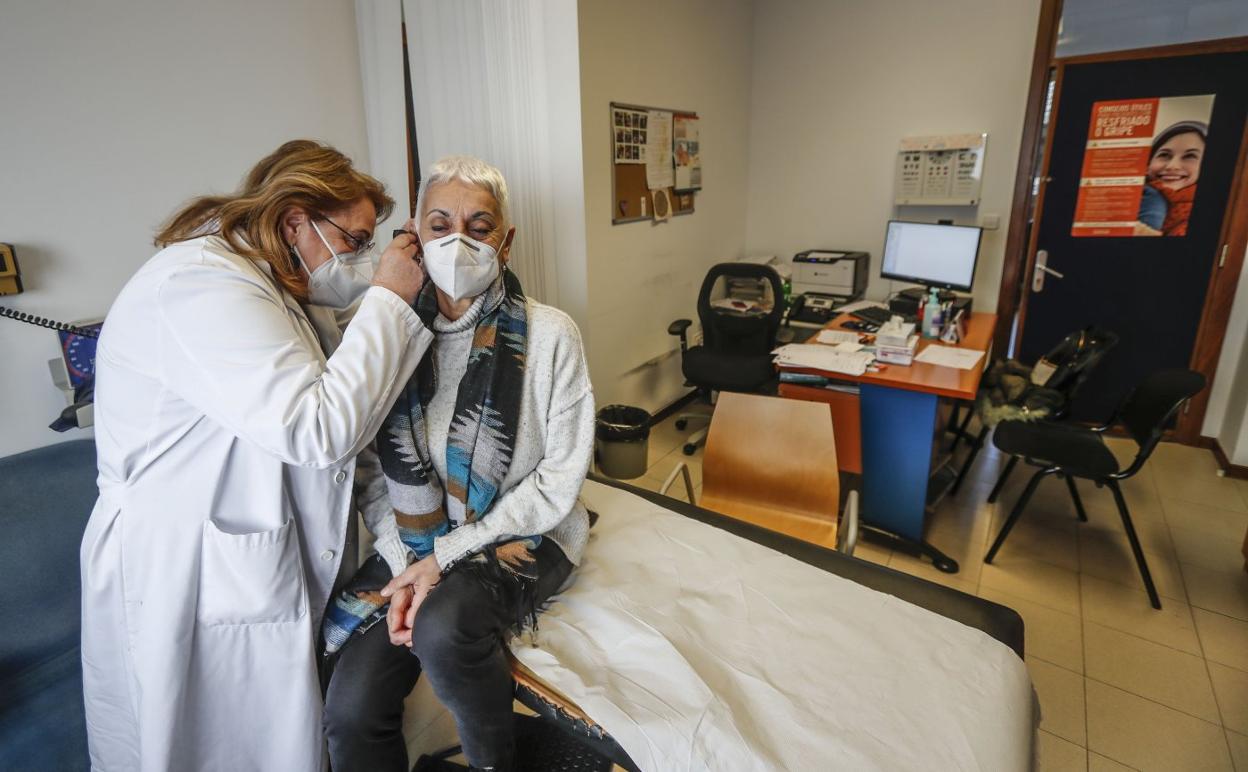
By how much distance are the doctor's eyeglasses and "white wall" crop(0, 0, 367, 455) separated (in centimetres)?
100

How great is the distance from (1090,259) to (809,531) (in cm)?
294

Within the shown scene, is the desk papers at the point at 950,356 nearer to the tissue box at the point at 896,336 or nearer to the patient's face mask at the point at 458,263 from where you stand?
the tissue box at the point at 896,336

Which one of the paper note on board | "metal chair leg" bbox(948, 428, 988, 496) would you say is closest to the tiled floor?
"metal chair leg" bbox(948, 428, 988, 496)

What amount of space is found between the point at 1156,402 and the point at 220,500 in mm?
2915

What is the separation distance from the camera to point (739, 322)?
3.36 metres

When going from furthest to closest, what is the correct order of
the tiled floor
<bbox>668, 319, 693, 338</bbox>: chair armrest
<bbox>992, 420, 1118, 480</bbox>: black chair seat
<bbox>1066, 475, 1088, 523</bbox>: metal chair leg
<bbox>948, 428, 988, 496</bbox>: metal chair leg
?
<bbox>668, 319, 693, 338</bbox>: chair armrest, <bbox>948, 428, 988, 496</bbox>: metal chair leg, <bbox>1066, 475, 1088, 523</bbox>: metal chair leg, <bbox>992, 420, 1118, 480</bbox>: black chair seat, the tiled floor

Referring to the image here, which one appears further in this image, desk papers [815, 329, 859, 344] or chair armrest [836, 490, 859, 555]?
desk papers [815, 329, 859, 344]

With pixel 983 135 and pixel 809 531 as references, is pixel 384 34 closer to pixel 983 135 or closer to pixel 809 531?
pixel 809 531

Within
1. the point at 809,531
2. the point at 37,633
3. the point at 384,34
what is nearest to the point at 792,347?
the point at 809,531

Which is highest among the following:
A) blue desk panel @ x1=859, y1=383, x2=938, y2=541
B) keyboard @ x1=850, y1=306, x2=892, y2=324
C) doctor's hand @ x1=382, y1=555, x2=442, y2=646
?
keyboard @ x1=850, y1=306, x2=892, y2=324

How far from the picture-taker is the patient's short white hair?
1315 millimetres

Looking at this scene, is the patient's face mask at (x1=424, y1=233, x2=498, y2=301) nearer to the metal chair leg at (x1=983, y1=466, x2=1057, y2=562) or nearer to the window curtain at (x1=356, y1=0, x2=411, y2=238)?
the window curtain at (x1=356, y1=0, x2=411, y2=238)

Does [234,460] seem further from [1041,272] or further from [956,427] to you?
[1041,272]

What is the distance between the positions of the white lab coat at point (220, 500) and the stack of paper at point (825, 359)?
6.01 ft
